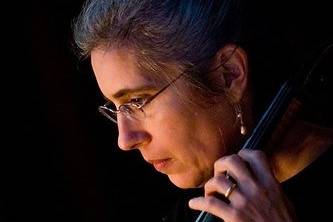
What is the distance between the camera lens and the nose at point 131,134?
1.63m

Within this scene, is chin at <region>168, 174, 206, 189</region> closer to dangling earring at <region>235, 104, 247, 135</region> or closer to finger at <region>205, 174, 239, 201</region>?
dangling earring at <region>235, 104, 247, 135</region>

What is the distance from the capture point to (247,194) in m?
1.33

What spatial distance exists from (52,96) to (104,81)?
0.89m

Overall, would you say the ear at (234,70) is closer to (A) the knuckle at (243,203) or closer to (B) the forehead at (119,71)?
(B) the forehead at (119,71)

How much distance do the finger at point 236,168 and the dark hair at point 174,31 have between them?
1.05 feet

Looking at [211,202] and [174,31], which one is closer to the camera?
[211,202]

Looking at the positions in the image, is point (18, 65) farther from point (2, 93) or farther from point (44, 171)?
point (44, 171)

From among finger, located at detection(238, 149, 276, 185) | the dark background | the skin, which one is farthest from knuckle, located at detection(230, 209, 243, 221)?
the dark background

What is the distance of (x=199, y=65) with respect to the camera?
158 cm

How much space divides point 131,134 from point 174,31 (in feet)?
1.16

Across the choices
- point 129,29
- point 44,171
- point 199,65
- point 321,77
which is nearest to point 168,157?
point 199,65

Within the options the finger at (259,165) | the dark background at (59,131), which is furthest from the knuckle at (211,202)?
the dark background at (59,131)

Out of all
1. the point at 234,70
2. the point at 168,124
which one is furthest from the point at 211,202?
the point at 234,70

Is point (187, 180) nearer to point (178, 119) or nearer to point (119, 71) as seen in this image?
point (178, 119)
